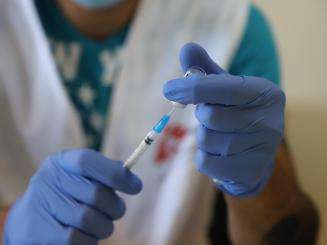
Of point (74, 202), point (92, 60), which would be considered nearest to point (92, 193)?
point (74, 202)

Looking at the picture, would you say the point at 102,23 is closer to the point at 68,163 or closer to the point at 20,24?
the point at 20,24

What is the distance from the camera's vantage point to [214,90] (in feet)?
1.48

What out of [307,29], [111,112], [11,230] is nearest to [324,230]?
[307,29]

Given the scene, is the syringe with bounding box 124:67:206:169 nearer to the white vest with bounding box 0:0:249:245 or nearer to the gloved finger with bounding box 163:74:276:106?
the gloved finger with bounding box 163:74:276:106

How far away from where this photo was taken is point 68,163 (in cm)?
58

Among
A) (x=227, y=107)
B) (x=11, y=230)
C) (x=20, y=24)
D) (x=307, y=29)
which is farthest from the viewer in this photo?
(x=307, y=29)

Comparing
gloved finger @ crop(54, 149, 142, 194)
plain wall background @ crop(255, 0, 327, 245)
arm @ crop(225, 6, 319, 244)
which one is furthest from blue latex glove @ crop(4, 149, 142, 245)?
plain wall background @ crop(255, 0, 327, 245)

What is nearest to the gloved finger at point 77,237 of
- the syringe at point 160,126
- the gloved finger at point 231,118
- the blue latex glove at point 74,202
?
the blue latex glove at point 74,202

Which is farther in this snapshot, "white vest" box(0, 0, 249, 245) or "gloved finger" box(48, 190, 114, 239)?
"white vest" box(0, 0, 249, 245)

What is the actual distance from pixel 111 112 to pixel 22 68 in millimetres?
158

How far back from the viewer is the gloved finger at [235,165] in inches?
20.5

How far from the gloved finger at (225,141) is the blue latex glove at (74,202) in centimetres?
11

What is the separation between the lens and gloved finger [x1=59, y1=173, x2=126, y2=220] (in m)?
0.56

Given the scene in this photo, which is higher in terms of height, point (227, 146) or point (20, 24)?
point (20, 24)
